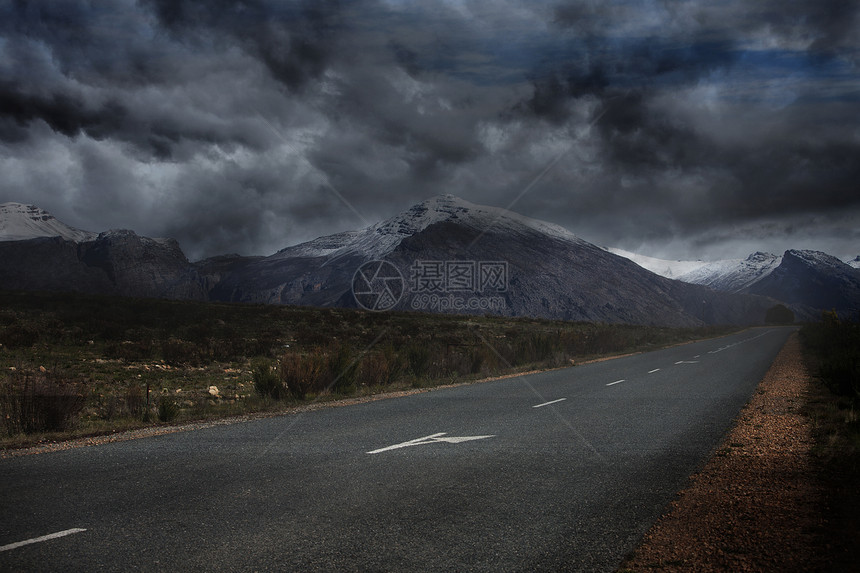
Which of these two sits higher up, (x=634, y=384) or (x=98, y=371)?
(x=98, y=371)

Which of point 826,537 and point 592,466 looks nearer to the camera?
point 826,537

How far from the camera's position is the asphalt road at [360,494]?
148 inches

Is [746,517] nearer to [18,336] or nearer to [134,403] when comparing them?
[134,403]

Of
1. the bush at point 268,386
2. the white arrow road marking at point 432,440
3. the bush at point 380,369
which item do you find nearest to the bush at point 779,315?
the bush at point 380,369

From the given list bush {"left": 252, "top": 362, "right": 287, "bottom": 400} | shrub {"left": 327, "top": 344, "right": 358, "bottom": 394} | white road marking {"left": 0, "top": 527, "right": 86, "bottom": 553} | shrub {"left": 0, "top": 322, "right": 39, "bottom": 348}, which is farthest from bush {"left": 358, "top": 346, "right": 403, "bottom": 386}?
shrub {"left": 0, "top": 322, "right": 39, "bottom": 348}

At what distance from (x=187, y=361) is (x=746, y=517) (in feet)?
67.3

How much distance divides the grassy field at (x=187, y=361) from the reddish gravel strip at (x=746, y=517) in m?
8.77

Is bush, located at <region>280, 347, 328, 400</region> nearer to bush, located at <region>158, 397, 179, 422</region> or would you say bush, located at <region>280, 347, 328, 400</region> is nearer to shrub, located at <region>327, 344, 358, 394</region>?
shrub, located at <region>327, 344, 358, 394</region>

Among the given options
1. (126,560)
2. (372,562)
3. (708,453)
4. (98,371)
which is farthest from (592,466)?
(98,371)

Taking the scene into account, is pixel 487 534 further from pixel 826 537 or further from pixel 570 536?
pixel 826 537

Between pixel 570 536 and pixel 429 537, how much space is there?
3.63 ft

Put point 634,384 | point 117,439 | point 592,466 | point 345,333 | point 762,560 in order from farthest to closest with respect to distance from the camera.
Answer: point 345,333 < point 634,384 < point 117,439 < point 592,466 < point 762,560

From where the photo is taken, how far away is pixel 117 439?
322 inches

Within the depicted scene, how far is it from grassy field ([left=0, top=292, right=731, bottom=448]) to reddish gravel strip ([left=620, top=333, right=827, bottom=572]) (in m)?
8.77
